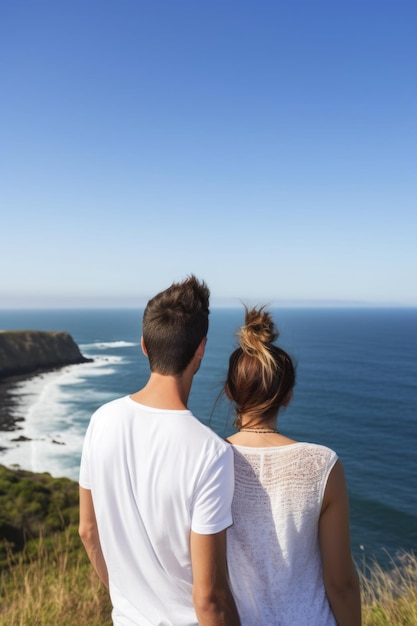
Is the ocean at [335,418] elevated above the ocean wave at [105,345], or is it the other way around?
the ocean wave at [105,345]

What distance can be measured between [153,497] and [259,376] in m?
0.74

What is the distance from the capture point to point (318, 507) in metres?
2.43

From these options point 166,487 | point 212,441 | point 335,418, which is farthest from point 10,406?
point 212,441

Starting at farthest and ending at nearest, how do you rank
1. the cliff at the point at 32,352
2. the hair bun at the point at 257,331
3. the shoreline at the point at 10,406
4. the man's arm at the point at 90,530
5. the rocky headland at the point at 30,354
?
the cliff at the point at 32,352 → the rocky headland at the point at 30,354 → the shoreline at the point at 10,406 → the man's arm at the point at 90,530 → the hair bun at the point at 257,331

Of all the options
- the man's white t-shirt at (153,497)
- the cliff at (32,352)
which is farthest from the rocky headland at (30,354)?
the man's white t-shirt at (153,497)

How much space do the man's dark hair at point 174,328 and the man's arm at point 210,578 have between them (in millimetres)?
742

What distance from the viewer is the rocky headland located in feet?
249

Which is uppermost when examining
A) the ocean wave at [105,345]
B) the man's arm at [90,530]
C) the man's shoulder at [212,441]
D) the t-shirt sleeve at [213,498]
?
the man's shoulder at [212,441]

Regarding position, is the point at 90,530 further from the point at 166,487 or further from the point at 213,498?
the point at 213,498

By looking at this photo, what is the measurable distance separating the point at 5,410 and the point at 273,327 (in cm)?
6007

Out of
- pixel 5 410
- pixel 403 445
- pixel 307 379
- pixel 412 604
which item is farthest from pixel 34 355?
pixel 412 604

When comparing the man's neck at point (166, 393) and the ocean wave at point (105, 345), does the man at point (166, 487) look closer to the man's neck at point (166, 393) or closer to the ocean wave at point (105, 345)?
the man's neck at point (166, 393)

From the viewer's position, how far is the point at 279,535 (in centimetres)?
245

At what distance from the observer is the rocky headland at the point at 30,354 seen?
75.8 m
